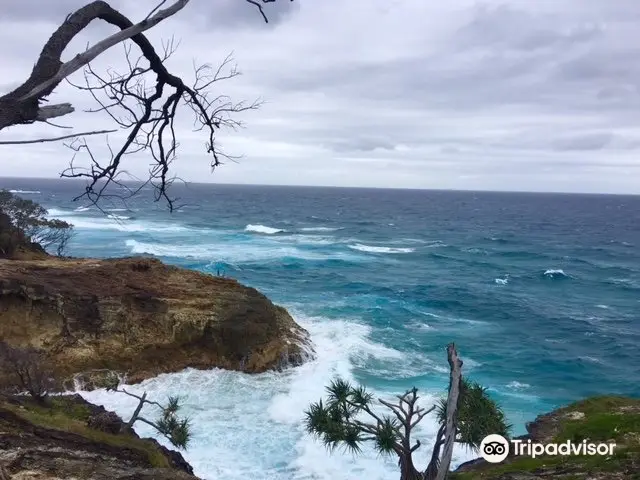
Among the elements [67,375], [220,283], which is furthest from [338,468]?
[220,283]

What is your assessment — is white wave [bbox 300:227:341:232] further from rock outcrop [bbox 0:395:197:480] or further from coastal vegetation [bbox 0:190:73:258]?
rock outcrop [bbox 0:395:197:480]

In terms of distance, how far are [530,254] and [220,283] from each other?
5328 centimetres

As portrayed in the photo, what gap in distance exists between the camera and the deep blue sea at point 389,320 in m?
19.1

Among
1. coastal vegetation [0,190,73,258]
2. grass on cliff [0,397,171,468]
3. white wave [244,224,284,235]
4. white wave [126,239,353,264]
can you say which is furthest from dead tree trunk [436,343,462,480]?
white wave [244,224,284,235]

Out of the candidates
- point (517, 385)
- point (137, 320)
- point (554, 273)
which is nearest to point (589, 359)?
point (517, 385)

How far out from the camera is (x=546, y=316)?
40.6 m

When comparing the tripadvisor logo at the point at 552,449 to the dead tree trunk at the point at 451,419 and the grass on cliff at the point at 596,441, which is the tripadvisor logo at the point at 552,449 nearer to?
the grass on cliff at the point at 596,441

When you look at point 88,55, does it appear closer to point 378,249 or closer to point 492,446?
point 492,446

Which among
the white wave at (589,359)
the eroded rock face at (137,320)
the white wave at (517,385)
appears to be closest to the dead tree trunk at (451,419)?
the eroded rock face at (137,320)

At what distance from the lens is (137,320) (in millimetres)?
24375

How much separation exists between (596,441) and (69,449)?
41.1 feet

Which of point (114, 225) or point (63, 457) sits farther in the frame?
point (114, 225)

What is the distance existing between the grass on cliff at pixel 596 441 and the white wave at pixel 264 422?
3.24 metres

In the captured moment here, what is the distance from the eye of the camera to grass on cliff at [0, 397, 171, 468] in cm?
1279
